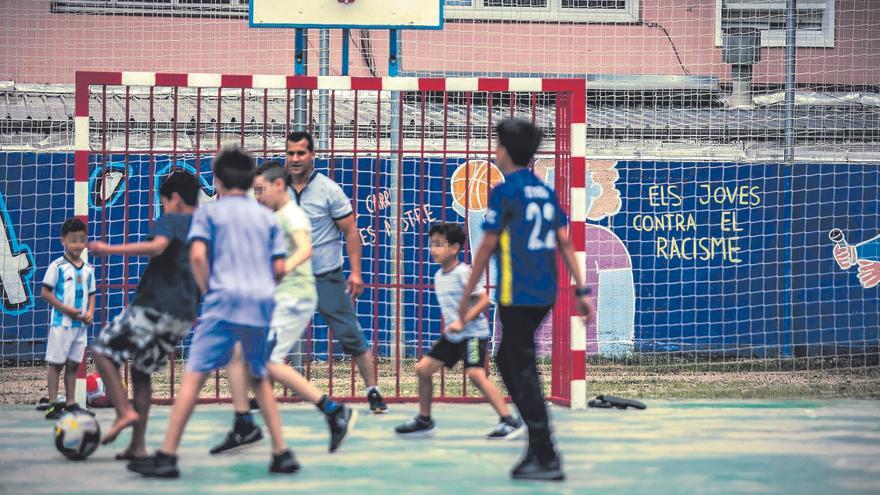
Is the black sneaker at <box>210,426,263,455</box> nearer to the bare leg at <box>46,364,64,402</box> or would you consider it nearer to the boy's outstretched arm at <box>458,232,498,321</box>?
the boy's outstretched arm at <box>458,232,498,321</box>

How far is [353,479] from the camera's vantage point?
6.88 metres

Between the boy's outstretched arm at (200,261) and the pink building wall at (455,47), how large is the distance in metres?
8.49

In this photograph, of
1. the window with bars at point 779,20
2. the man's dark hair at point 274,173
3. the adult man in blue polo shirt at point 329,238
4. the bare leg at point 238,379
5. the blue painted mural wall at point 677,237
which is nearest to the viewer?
the bare leg at point 238,379

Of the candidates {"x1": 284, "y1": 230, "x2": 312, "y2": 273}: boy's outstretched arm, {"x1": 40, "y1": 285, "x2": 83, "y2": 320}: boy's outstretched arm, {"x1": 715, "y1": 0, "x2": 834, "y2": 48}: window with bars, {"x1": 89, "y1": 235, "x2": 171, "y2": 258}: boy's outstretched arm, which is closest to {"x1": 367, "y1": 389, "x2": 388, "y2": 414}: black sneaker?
{"x1": 284, "y1": 230, "x2": 312, "y2": 273}: boy's outstretched arm

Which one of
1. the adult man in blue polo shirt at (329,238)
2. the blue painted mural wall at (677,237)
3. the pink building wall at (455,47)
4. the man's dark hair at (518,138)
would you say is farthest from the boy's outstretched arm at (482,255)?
the pink building wall at (455,47)

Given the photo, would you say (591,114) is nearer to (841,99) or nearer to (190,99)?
(841,99)

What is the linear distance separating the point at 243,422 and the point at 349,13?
3932 millimetres

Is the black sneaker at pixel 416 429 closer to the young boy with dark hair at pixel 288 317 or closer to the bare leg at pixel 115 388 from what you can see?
the young boy with dark hair at pixel 288 317

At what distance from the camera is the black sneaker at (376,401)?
9.24 meters

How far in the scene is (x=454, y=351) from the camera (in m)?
8.37

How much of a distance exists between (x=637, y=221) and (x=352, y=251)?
538 centimetres

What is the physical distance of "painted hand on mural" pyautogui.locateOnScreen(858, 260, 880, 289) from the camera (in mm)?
13508

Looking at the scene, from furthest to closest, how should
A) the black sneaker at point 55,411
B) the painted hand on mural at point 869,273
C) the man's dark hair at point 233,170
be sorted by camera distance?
the painted hand on mural at point 869,273 < the black sneaker at point 55,411 < the man's dark hair at point 233,170

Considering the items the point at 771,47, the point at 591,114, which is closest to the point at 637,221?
the point at 591,114
